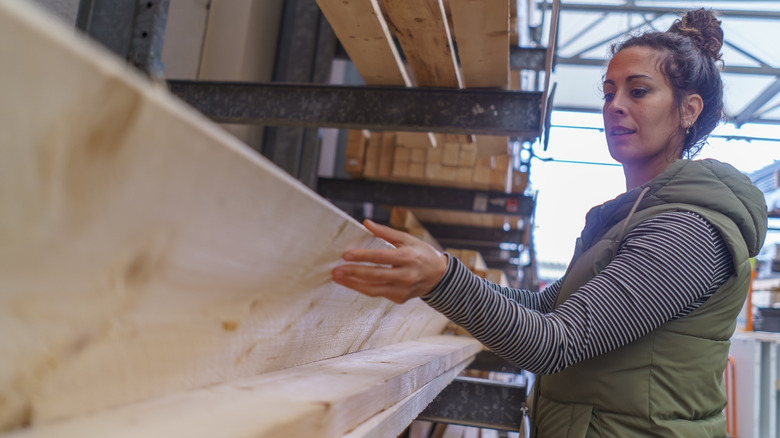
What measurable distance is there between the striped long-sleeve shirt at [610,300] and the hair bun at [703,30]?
749 mm

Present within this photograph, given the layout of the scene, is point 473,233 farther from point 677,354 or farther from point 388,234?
point 388,234

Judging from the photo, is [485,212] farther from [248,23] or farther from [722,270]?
[722,270]

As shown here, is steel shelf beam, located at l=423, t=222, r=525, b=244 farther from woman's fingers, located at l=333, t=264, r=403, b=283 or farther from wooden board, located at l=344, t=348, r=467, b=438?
woman's fingers, located at l=333, t=264, r=403, b=283

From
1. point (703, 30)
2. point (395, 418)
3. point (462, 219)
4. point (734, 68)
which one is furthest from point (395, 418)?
point (734, 68)

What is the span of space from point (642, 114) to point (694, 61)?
228mm

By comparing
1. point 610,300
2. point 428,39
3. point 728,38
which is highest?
point 728,38

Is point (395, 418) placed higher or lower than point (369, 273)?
lower

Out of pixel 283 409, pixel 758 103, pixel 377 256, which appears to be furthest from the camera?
pixel 758 103

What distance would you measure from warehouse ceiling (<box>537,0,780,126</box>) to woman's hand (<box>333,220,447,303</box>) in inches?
285

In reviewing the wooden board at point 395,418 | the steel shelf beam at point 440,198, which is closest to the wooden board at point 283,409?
the wooden board at point 395,418

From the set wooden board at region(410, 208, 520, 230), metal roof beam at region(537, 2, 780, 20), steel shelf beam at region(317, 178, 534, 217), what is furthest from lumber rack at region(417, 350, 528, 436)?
metal roof beam at region(537, 2, 780, 20)

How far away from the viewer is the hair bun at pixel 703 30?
1933 millimetres

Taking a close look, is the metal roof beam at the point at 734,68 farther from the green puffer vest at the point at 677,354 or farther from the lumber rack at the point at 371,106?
the green puffer vest at the point at 677,354

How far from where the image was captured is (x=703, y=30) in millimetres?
1976
